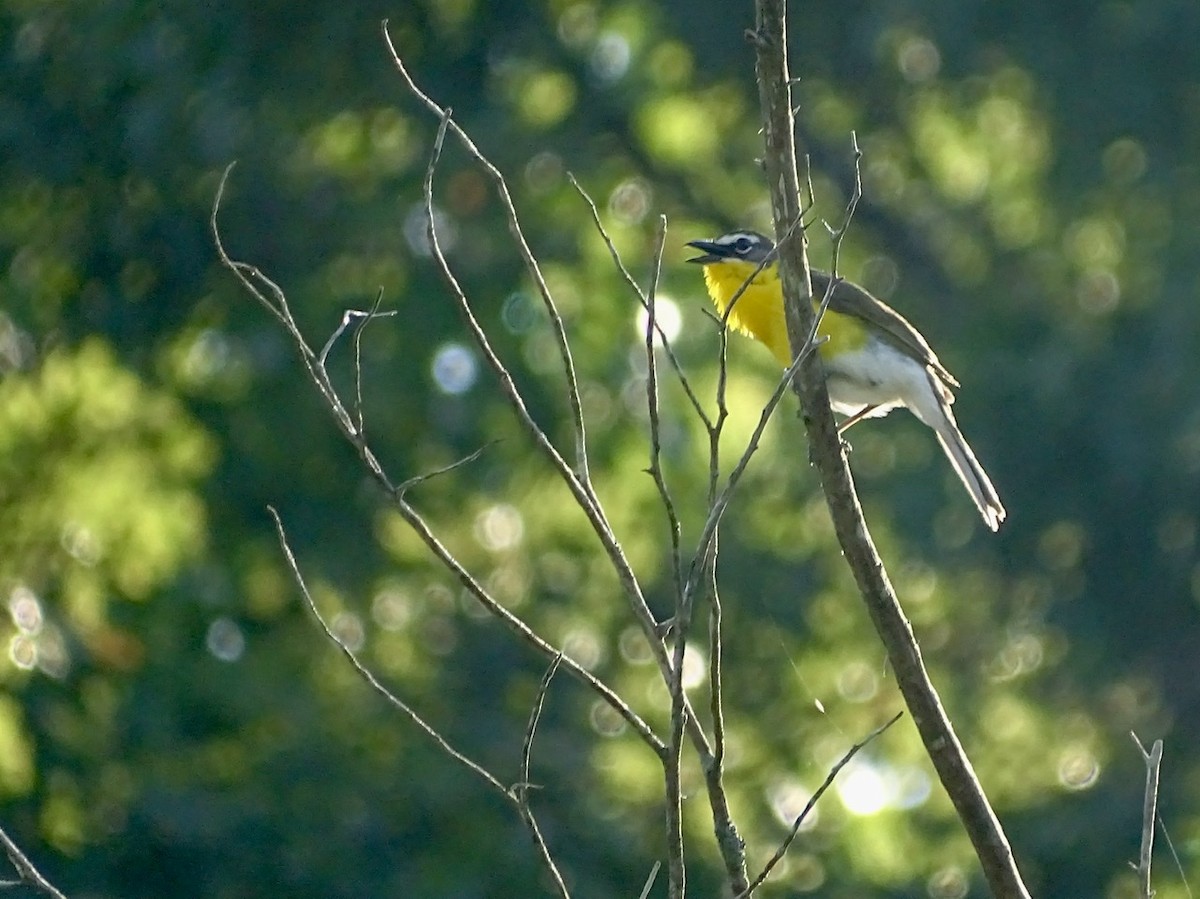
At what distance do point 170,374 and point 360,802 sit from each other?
9.15 feet

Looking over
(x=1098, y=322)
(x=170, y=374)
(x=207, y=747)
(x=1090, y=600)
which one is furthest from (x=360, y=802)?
(x=1098, y=322)

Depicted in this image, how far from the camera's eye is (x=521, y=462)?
11734 mm

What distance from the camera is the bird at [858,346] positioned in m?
6.45

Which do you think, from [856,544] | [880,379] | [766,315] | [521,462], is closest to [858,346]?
[880,379]

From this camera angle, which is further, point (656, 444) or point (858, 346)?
point (858, 346)

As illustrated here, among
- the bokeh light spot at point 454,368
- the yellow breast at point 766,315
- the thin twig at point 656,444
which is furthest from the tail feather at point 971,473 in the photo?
the bokeh light spot at point 454,368

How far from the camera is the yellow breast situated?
6.37 m

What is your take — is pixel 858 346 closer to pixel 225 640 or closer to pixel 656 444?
pixel 656 444

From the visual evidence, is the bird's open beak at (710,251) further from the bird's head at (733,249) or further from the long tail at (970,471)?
the long tail at (970,471)

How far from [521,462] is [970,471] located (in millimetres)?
5590

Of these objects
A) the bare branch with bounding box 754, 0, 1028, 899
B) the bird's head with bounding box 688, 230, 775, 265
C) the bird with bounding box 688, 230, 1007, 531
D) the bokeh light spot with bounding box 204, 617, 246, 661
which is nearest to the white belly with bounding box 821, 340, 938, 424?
the bird with bounding box 688, 230, 1007, 531

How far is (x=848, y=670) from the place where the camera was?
12.5 metres

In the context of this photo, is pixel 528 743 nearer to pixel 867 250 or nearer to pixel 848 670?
pixel 848 670

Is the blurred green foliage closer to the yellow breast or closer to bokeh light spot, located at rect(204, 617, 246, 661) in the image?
bokeh light spot, located at rect(204, 617, 246, 661)
